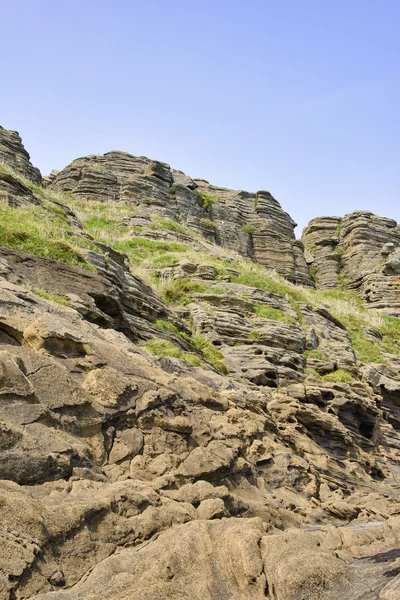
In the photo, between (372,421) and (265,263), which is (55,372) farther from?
(265,263)

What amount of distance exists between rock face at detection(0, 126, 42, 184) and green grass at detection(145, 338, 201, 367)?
27633 millimetres

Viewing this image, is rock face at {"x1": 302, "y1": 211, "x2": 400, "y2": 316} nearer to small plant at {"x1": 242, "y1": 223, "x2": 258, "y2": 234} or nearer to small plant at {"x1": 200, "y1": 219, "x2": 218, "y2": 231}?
small plant at {"x1": 242, "y1": 223, "x2": 258, "y2": 234}

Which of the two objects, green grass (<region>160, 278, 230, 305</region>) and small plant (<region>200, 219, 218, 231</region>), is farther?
small plant (<region>200, 219, 218, 231</region>)

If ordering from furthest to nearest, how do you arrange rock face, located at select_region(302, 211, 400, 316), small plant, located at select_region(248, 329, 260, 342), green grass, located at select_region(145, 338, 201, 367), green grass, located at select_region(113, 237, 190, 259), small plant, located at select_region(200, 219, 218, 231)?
small plant, located at select_region(200, 219, 218, 231) → rock face, located at select_region(302, 211, 400, 316) → green grass, located at select_region(113, 237, 190, 259) → small plant, located at select_region(248, 329, 260, 342) → green grass, located at select_region(145, 338, 201, 367)

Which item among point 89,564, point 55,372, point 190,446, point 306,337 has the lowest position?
point 89,564

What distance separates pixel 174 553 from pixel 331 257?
56.4 meters

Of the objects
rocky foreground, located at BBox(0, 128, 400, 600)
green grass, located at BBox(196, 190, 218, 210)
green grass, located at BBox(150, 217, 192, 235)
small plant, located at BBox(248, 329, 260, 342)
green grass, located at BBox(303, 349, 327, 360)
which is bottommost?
rocky foreground, located at BBox(0, 128, 400, 600)

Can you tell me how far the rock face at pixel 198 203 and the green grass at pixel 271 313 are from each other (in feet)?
71.4

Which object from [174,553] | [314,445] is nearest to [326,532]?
[174,553]

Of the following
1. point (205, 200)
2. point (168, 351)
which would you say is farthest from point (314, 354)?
point (205, 200)

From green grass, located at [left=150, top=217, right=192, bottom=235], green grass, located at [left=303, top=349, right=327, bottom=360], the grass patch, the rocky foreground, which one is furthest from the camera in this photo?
green grass, located at [left=150, top=217, right=192, bottom=235]

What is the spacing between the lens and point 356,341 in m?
29.2

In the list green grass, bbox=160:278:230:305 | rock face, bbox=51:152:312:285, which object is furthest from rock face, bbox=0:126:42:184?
green grass, bbox=160:278:230:305

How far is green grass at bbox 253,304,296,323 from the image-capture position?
23.1 meters
